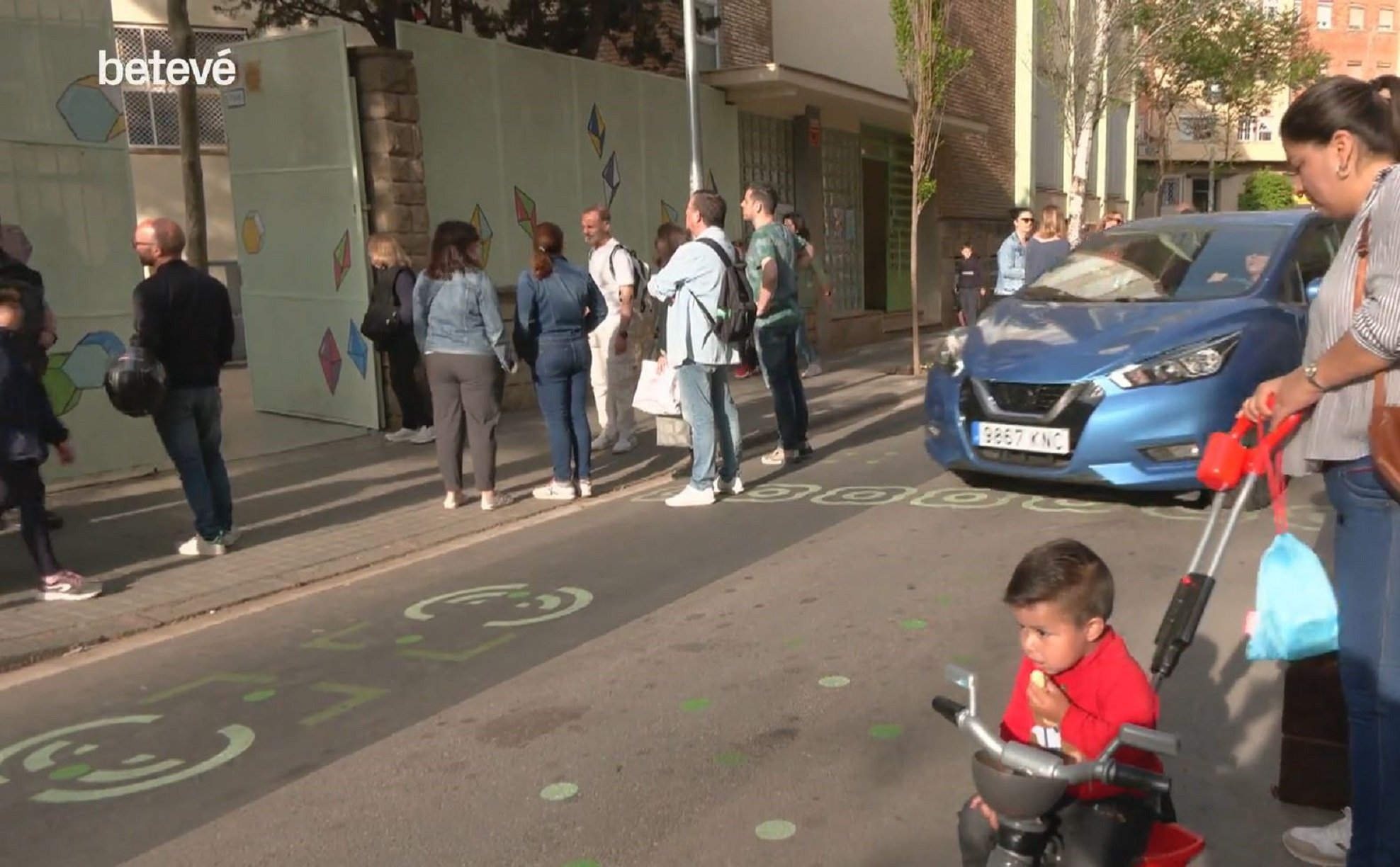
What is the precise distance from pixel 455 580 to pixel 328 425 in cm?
576

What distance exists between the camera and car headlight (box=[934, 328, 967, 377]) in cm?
740

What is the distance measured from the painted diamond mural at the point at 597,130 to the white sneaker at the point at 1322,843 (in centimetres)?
1177

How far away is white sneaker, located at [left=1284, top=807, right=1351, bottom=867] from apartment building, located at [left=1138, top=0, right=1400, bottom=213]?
60279 mm

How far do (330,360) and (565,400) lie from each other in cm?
440

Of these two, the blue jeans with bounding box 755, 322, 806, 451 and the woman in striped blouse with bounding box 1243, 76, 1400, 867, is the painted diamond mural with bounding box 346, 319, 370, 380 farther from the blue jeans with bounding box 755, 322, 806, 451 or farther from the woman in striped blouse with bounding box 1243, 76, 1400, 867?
the woman in striped blouse with bounding box 1243, 76, 1400, 867

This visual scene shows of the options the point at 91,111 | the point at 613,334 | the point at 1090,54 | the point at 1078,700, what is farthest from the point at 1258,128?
the point at 1078,700

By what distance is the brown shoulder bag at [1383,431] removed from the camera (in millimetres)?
2564

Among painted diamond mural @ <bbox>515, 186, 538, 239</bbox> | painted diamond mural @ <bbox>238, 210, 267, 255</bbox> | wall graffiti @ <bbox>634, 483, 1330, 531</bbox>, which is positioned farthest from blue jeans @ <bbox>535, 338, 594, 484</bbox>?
painted diamond mural @ <bbox>238, 210, 267, 255</bbox>

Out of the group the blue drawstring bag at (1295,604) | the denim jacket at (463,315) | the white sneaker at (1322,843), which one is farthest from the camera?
the denim jacket at (463,315)

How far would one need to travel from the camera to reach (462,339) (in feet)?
25.8

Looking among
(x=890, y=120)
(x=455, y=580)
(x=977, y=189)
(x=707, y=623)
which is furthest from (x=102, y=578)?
(x=977, y=189)

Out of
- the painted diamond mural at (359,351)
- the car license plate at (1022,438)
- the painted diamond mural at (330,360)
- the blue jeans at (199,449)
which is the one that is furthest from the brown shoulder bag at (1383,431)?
the painted diamond mural at (330,360)

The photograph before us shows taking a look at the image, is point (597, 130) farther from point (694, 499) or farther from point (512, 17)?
point (694, 499)

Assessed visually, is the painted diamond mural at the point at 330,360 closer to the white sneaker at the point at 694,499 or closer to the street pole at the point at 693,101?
the street pole at the point at 693,101
